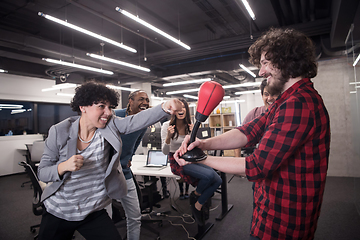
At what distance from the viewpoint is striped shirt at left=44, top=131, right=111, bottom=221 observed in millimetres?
1442

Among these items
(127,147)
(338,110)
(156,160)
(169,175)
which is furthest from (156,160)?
(338,110)

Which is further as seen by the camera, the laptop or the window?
the window

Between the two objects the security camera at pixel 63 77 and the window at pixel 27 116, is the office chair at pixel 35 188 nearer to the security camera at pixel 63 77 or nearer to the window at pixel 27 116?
the security camera at pixel 63 77

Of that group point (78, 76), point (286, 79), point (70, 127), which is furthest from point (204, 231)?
point (78, 76)

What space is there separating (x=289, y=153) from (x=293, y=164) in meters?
0.10

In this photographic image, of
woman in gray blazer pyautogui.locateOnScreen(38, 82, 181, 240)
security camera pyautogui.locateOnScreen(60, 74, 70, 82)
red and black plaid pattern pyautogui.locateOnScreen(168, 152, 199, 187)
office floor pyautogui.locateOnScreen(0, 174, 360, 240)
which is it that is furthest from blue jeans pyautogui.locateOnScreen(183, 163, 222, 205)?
security camera pyautogui.locateOnScreen(60, 74, 70, 82)

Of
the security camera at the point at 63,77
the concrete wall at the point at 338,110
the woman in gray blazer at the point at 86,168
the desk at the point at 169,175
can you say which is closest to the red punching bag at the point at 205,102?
the woman in gray blazer at the point at 86,168

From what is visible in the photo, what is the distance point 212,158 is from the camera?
89 cm

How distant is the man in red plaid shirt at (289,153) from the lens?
0.78 metres

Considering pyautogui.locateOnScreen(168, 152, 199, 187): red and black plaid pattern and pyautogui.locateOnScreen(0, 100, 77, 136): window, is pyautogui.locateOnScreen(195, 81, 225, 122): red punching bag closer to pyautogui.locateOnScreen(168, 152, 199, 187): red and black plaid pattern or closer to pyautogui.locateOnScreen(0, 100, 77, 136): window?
pyautogui.locateOnScreen(168, 152, 199, 187): red and black plaid pattern

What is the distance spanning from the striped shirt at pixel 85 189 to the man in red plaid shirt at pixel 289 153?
849mm

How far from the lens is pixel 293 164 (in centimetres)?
84

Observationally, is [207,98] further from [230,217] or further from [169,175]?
[230,217]

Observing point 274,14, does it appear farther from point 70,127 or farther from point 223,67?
point 70,127
